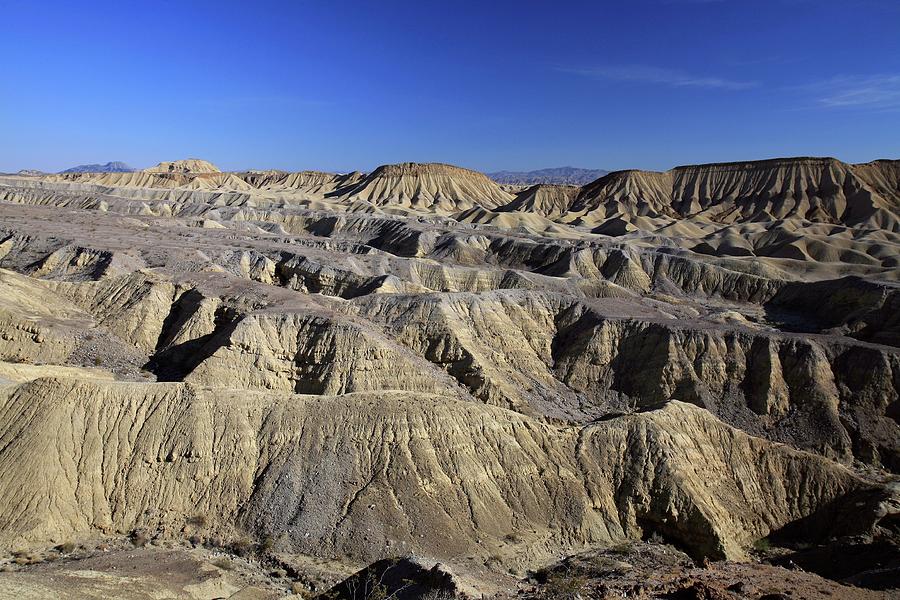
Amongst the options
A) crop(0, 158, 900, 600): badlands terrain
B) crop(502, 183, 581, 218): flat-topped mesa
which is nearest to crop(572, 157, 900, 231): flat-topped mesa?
crop(502, 183, 581, 218): flat-topped mesa

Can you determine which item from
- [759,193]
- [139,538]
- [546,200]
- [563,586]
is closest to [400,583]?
[563,586]

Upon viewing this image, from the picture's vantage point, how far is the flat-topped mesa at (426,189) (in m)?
138

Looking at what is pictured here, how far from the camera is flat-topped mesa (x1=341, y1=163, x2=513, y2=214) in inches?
5453

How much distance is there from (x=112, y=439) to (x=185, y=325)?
45.1 feet

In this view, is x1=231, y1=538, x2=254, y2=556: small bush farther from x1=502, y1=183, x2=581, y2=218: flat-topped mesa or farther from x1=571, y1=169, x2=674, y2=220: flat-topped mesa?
x1=502, y1=183, x2=581, y2=218: flat-topped mesa

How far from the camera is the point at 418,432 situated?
21516 mm

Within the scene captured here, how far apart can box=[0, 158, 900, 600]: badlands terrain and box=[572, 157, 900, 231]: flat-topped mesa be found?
6066 cm

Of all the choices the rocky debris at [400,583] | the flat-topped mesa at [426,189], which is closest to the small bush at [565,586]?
the rocky debris at [400,583]

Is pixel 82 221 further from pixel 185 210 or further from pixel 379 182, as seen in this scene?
pixel 379 182

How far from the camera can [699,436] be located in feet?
78.4

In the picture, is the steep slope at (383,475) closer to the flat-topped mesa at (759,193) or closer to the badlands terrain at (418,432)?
the badlands terrain at (418,432)

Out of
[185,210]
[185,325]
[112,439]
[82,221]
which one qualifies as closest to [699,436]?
[112,439]

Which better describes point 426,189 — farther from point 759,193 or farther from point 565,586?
point 565,586

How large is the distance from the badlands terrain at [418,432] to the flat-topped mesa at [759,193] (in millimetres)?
60656
